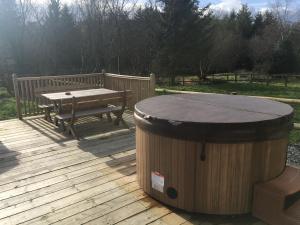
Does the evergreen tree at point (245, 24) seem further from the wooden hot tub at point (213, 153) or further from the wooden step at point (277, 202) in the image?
the wooden step at point (277, 202)

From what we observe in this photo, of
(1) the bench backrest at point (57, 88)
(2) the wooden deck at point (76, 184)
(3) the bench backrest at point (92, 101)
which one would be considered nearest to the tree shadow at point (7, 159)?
(2) the wooden deck at point (76, 184)

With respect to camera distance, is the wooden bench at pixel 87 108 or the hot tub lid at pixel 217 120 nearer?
the hot tub lid at pixel 217 120

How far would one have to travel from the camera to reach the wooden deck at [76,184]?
9.66 ft

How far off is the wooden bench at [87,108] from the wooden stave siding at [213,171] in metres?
2.86

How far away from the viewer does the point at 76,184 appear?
3.68 metres

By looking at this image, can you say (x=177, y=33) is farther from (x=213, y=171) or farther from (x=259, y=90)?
(x=213, y=171)

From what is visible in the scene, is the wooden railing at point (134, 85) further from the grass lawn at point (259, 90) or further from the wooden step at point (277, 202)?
the grass lawn at point (259, 90)

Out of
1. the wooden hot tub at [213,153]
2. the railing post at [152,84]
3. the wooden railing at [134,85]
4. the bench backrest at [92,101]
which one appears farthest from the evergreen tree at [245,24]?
the wooden hot tub at [213,153]

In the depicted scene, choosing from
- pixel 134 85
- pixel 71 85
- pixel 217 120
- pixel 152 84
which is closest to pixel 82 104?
pixel 152 84

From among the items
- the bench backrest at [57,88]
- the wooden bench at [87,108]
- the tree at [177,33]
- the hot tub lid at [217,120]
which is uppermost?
the tree at [177,33]

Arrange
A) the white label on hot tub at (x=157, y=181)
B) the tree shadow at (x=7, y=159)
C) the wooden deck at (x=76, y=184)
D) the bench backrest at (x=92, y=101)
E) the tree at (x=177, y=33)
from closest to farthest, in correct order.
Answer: the wooden deck at (x=76, y=184)
the white label on hot tub at (x=157, y=181)
the tree shadow at (x=7, y=159)
the bench backrest at (x=92, y=101)
the tree at (x=177, y=33)

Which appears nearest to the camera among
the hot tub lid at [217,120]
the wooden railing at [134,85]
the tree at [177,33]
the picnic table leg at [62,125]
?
the hot tub lid at [217,120]

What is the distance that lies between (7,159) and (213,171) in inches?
130

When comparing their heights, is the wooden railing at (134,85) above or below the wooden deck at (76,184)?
above
